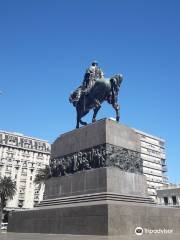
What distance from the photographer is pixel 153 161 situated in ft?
303

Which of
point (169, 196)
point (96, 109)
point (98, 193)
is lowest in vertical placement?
point (98, 193)

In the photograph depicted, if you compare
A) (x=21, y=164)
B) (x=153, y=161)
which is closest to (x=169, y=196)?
(x=153, y=161)

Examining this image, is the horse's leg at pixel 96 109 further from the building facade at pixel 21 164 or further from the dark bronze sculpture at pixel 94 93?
the building facade at pixel 21 164

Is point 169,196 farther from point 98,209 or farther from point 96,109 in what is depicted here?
point 98,209

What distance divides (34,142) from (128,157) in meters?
72.9

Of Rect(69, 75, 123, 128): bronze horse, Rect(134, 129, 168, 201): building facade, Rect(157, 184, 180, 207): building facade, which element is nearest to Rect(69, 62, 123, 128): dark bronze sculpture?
Rect(69, 75, 123, 128): bronze horse

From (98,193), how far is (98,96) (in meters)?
7.52

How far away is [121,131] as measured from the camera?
2020 cm

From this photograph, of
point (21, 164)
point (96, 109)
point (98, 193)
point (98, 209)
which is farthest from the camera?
point (21, 164)

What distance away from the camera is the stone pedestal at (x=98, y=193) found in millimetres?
15227

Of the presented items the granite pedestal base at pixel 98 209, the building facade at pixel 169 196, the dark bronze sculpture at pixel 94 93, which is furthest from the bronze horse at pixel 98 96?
the building facade at pixel 169 196

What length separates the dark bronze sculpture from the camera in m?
21.2

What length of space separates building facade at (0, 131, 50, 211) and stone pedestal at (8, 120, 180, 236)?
61704 millimetres

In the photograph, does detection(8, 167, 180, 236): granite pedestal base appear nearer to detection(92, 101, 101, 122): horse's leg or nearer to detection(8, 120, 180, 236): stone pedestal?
detection(8, 120, 180, 236): stone pedestal
